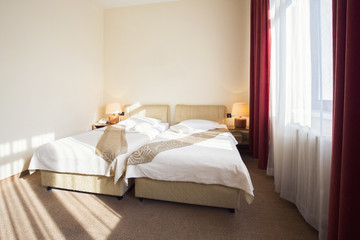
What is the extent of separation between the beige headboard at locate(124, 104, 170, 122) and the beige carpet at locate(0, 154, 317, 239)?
189cm

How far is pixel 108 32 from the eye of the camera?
398cm

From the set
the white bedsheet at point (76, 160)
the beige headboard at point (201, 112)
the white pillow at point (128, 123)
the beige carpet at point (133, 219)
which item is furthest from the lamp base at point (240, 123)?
the white bedsheet at point (76, 160)

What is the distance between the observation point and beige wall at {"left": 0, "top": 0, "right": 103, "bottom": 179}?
88.6 inches

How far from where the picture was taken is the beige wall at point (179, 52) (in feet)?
11.3

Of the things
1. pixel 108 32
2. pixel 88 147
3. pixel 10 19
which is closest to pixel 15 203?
pixel 88 147

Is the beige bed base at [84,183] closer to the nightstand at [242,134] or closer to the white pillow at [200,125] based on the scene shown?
the white pillow at [200,125]

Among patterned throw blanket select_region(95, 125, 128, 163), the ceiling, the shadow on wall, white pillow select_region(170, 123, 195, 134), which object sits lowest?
the shadow on wall

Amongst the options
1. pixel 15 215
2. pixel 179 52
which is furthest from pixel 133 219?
pixel 179 52

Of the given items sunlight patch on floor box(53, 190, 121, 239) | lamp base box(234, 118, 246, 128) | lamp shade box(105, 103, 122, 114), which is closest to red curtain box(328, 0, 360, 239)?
sunlight patch on floor box(53, 190, 121, 239)

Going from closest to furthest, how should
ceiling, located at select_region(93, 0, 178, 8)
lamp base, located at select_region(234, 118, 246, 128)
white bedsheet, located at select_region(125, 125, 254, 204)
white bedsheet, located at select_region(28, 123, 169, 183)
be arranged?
white bedsheet, located at select_region(125, 125, 254, 204) → white bedsheet, located at select_region(28, 123, 169, 183) → lamp base, located at select_region(234, 118, 246, 128) → ceiling, located at select_region(93, 0, 178, 8)

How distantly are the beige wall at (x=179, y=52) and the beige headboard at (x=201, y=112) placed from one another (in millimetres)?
142

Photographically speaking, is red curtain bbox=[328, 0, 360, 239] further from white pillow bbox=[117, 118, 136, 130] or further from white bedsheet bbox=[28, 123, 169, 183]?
white pillow bbox=[117, 118, 136, 130]

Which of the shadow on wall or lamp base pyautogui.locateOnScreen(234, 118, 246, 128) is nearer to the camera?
the shadow on wall

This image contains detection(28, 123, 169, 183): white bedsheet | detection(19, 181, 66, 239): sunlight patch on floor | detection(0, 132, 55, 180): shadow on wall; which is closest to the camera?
detection(19, 181, 66, 239): sunlight patch on floor
